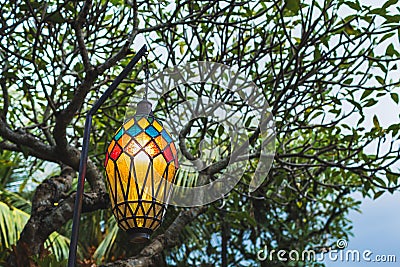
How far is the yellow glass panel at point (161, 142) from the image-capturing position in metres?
1.41

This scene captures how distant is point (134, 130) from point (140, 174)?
0.39 feet

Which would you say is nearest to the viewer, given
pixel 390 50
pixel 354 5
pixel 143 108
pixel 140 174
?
pixel 140 174

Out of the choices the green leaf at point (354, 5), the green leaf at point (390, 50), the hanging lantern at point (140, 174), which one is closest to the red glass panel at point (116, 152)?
the hanging lantern at point (140, 174)

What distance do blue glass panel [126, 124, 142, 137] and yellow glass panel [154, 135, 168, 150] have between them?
5 cm

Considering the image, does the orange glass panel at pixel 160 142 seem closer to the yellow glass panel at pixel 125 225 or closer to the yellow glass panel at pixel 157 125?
the yellow glass panel at pixel 157 125

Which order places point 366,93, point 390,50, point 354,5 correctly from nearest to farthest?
point 354,5 → point 390,50 → point 366,93

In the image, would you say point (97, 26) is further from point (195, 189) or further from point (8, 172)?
point (8, 172)

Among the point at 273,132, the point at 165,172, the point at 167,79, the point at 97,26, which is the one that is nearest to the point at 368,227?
the point at 273,132

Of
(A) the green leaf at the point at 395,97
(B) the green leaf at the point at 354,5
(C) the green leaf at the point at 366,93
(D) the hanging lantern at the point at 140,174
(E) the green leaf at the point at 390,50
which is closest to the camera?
(D) the hanging lantern at the point at 140,174

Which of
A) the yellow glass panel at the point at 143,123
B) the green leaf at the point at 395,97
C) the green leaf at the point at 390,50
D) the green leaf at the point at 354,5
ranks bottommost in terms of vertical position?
the yellow glass panel at the point at 143,123

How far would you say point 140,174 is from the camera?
1.37 m

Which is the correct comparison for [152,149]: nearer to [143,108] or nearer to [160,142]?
[160,142]

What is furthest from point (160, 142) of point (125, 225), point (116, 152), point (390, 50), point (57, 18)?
point (390, 50)

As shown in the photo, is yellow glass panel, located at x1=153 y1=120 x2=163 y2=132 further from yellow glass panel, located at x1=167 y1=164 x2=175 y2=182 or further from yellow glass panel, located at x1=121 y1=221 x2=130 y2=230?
yellow glass panel, located at x1=121 y1=221 x2=130 y2=230
